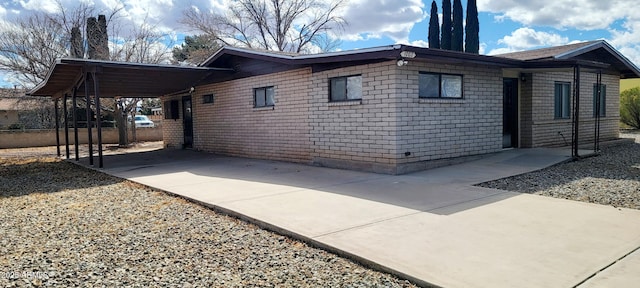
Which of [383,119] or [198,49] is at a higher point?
[198,49]

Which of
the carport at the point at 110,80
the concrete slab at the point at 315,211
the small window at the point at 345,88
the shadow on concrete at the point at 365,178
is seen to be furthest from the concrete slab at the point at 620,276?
the carport at the point at 110,80

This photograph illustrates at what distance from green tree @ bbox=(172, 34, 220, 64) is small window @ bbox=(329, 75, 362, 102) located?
18.2 meters

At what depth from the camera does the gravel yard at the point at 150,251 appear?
11.9 ft

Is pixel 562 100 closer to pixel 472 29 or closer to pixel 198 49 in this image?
pixel 472 29

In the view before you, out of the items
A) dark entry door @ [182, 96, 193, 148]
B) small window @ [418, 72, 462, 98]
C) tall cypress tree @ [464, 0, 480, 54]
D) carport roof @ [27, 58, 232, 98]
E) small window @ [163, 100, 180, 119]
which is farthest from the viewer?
tall cypress tree @ [464, 0, 480, 54]

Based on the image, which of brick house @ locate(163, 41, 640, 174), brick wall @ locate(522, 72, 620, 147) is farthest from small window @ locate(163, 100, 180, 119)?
brick wall @ locate(522, 72, 620, 147)

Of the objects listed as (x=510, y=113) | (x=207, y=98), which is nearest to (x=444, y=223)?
(x=510, y=113)

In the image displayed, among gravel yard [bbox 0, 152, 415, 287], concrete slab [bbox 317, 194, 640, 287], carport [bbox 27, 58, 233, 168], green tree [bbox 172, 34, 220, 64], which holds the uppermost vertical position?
green tree [bbox 172, 34, 220, 64]

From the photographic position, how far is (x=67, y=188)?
871 centimetres

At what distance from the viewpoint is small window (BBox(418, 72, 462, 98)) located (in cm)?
930

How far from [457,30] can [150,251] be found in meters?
28.3

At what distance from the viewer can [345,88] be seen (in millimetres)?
9930

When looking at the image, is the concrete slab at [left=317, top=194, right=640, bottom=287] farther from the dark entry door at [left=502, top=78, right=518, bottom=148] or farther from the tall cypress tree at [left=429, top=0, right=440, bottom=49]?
the tall cypress tree at [left=429, top=0, right=440, bottom=49]

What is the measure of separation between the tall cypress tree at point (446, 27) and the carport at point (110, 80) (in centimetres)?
1923
